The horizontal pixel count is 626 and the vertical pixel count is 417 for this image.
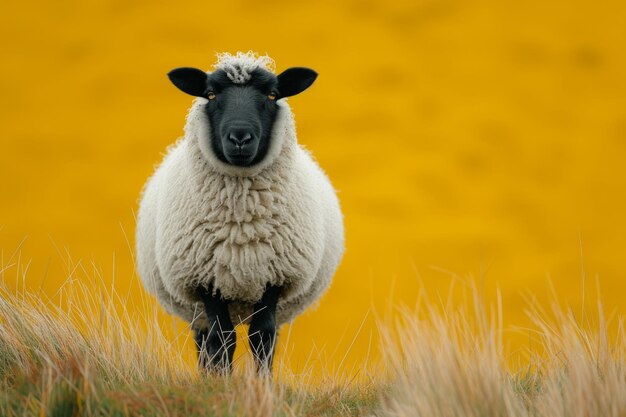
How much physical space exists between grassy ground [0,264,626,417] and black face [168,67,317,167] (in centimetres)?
148

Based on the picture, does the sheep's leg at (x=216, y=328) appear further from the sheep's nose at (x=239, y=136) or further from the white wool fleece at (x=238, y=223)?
the sheep's nose at (x=239, y=136)

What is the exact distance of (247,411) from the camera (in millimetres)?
3717

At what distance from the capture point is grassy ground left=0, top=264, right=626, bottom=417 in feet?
12.2

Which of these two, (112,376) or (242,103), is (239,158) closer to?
(242,103)

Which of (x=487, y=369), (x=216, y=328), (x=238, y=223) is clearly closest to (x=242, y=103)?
(x=238, y=223)

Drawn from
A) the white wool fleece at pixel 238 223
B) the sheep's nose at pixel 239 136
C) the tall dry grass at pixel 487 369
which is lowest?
the tall dry grass at pixel 487 369

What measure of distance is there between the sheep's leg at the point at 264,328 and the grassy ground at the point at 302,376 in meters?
0.97

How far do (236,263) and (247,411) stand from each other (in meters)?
2.28

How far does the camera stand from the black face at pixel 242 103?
19.0 feet

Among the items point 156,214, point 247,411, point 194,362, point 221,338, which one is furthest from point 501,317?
point 156,214

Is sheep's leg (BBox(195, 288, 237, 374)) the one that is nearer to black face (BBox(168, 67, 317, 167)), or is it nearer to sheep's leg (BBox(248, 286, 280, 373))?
sheep's leg (BBox(248, 286, 280, 373))

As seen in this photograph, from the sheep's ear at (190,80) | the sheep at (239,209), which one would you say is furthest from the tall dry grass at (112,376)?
the sheep's ear at (190,80)

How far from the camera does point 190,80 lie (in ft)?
20.9

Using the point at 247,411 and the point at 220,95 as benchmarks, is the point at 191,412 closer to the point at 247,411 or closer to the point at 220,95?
the point at 247,411
